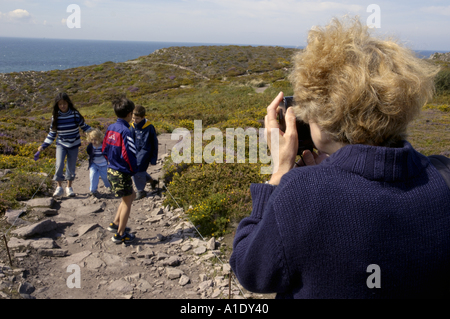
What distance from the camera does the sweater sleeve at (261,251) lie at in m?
1.24

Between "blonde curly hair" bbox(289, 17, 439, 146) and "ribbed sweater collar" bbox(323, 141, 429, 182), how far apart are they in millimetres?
132

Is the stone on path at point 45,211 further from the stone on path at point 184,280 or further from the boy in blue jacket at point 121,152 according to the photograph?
the stone on path at point 184,280

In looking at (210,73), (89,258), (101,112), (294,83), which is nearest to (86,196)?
(89,258)

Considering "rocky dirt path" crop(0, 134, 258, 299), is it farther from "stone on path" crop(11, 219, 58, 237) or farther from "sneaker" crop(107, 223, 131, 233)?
"sneaker" crop(107, 223, 131, 233)

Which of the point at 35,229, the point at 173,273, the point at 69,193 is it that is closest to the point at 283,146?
the point at 173,273

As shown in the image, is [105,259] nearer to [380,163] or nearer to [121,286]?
[121,286]

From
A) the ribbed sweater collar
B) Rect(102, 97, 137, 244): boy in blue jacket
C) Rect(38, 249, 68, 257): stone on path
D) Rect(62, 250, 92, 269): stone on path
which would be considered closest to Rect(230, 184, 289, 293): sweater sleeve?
the ribbed sweater collar

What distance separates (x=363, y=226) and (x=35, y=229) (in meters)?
5.28

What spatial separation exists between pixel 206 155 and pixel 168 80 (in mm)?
33677

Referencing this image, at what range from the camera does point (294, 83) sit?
1569 mm

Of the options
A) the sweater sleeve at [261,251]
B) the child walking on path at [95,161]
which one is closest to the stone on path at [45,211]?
the child walking on path at [95,161]

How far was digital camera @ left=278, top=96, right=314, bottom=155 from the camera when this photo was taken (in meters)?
1.76

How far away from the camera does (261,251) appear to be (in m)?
1.28
